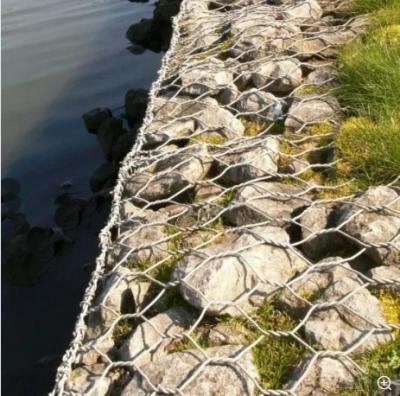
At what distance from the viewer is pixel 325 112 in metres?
3.57

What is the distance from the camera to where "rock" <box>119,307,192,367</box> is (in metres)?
2.28

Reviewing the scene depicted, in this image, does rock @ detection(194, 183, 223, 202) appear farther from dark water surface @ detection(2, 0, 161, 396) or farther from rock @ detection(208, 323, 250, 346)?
dark water surface @ detection(2, 0, 161, 396)

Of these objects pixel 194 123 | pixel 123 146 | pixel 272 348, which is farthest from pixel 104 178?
pixel 272 348

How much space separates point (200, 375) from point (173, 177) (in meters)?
1.34

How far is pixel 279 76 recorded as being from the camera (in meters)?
4.07

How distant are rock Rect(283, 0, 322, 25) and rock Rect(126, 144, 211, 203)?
6.73ft

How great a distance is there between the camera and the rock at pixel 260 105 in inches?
148

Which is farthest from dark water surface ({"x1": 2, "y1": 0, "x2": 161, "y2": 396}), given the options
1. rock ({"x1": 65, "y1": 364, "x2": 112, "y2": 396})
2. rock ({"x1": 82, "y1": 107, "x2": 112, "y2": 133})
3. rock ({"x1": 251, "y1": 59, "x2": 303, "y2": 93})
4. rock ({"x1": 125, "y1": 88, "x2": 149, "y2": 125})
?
rock ({"x1": 251, "y1": 59, "x2": 303, "y2": 93})

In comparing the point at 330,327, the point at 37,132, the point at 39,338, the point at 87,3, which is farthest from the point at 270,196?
the point at 87,3

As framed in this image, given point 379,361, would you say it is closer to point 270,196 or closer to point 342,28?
point 270,196

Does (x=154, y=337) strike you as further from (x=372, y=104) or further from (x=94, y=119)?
(x=94, y=119)

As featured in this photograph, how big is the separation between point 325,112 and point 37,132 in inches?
196

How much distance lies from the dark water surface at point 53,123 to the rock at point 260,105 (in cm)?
208

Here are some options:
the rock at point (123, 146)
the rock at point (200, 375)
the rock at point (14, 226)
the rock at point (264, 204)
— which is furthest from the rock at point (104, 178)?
the rock at point (200, 375)
